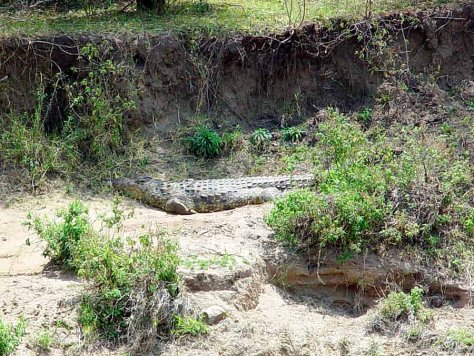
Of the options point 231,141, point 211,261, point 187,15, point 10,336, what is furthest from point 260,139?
point 10,336

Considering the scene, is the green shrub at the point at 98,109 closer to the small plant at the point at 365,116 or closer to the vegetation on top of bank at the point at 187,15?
the vegetation on top of bank at the point at 187,15

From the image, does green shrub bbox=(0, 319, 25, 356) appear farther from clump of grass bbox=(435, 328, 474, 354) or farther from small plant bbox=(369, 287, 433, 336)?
clump of grass bbox=(435, 328, 474, 354)

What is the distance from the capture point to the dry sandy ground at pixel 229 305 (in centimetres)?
583

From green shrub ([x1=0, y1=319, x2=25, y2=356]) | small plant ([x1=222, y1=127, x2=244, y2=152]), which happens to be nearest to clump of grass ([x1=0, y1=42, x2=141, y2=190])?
small plant ([x1=222, y1=127, x2=244, y2=152])

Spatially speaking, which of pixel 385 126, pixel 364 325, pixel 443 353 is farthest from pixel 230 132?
pixel 443 353

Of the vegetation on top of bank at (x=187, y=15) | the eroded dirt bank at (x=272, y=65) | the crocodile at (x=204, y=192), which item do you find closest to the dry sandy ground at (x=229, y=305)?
the crocodile at (x=204, y=192)

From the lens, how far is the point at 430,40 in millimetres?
10312

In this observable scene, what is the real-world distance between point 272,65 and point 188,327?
4.88 m

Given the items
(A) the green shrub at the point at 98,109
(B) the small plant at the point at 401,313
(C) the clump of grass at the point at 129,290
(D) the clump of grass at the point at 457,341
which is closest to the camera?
(C) the clump of grass at the point at 129,290

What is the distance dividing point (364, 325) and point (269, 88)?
14.4 ft

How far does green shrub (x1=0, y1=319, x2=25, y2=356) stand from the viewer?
17.6ft

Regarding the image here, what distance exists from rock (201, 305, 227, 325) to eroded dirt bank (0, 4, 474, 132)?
384cm

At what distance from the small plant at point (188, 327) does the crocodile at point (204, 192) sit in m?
2.57

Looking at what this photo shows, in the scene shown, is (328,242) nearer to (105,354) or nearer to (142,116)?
(105,354)
